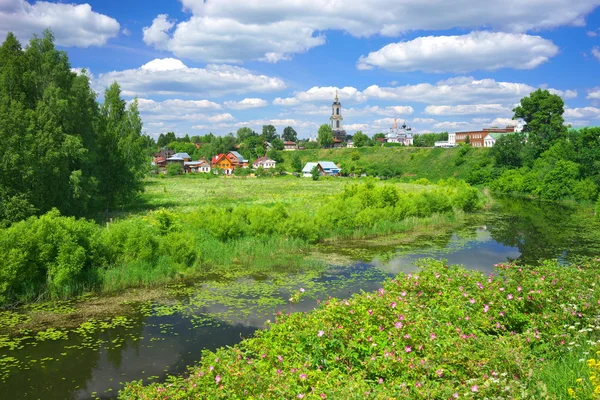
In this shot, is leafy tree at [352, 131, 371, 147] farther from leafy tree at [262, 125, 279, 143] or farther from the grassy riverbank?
the grassy riverbank

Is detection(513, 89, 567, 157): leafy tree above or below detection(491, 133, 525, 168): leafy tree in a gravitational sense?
above

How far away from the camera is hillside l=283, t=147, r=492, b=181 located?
8239 cm

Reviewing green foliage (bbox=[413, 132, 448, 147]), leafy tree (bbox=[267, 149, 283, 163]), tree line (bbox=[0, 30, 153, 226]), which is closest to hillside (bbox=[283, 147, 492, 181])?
leafy tree (bbox=[267, 149, 283, 163])

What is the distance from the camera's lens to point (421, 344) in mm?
7906

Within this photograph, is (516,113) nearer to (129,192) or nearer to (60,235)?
(129,192)

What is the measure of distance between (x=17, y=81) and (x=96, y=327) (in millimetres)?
20363

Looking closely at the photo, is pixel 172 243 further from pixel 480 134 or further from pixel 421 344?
pixel 480 134

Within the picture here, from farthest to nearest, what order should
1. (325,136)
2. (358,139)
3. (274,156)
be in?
(325,136) < (358,139) < (274,156)

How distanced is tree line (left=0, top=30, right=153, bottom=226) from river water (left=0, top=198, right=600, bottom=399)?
35.6 feet

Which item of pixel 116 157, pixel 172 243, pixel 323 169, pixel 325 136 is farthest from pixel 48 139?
pixel 325 136

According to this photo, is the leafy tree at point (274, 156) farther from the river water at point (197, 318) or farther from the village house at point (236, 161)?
the river water at point (197, 318)

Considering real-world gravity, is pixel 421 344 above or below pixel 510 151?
below

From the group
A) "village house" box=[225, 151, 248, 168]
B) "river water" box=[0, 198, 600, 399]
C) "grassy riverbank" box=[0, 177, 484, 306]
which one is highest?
"village house" box=[225, 151, 248, 168]

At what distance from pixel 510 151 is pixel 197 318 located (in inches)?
2688
